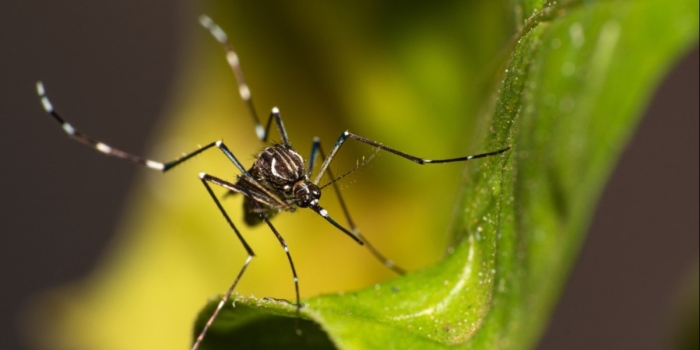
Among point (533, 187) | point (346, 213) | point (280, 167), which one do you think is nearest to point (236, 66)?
point (280, 167)

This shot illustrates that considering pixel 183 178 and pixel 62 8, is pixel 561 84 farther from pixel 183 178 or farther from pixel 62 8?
pixel 62 8

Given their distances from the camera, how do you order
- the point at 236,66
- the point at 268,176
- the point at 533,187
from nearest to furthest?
the point at 533,187 → the point at 236,66 → the point at 268,176

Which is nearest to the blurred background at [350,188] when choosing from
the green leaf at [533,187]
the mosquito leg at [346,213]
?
the mosquito leg at [346,213]

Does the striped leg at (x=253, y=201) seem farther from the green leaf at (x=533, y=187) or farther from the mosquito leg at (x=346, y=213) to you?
the green leaf at (x=533, y=187)

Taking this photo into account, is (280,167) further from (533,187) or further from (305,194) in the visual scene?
(533,187)

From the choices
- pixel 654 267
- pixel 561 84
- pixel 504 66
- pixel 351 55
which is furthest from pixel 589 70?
pixel 654 267
